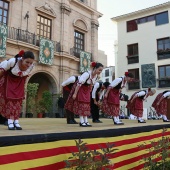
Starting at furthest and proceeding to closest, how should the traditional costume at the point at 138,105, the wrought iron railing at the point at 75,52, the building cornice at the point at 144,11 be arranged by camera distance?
the building cornice at the point at 144,11 < the wrought iron railing at the point at 75,52 < the traditional costume at the point at 138,105

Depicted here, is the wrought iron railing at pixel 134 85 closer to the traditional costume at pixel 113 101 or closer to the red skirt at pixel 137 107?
the red skirt at pixel 137 107

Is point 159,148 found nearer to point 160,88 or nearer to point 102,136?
point 102,136

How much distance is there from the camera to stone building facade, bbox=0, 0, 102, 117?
1322 centimetres

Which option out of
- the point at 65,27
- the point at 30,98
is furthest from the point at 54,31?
the point at 30,98

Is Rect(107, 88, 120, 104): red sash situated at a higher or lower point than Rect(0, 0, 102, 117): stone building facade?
lower

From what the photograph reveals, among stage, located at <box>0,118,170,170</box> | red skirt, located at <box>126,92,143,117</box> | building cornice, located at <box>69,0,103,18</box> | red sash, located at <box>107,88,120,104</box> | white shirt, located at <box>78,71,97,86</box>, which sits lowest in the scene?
stage, located at <box>0,118,170,170</box>

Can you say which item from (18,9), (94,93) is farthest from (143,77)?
(94,93)

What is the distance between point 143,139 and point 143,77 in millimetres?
17053

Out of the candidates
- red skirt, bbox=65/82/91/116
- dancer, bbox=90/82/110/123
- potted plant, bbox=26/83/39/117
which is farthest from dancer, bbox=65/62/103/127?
potted plant, bbox=26/83/39/117

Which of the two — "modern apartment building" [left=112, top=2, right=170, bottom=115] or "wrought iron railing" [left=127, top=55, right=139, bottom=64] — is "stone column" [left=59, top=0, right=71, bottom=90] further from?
"wrought iron railing" [left=127, top=55, right=139, bottom=64]

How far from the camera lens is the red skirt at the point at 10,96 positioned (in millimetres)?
3371

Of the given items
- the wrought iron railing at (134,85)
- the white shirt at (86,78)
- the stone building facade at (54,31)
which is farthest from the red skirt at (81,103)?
the wrought iron railing at (134,85)

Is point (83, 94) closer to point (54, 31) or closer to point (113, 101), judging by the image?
point (113, 101)

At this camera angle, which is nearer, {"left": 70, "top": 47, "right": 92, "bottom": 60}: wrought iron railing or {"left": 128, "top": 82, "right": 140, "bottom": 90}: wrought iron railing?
{"left": 70, "top": 47, "right": 92, "bottom": 60}: wrought iron railing
